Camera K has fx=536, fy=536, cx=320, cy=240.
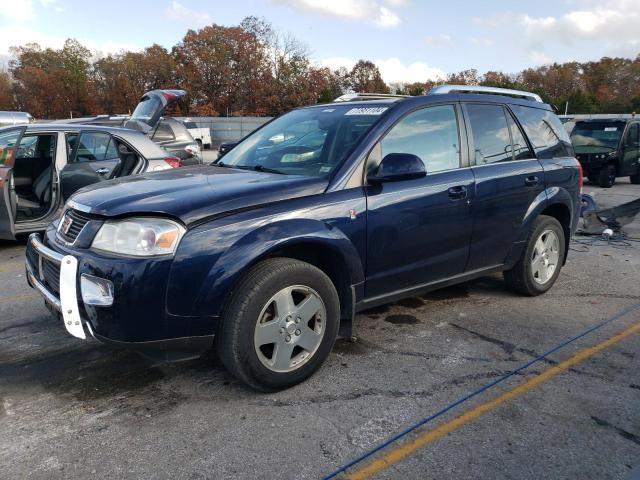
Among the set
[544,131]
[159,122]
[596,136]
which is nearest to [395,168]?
[544,131]

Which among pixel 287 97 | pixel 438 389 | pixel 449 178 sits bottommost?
pixel 438 389

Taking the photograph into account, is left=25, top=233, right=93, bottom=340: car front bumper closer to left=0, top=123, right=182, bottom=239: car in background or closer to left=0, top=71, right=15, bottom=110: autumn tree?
left=0, top=123, right=182, bottom=239: car in background

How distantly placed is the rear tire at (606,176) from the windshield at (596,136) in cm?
56

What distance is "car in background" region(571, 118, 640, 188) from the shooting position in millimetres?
14508

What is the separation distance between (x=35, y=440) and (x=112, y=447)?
0.41 meters

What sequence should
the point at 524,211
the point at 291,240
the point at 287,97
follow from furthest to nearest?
the point at 287,97 < the point at 524,211 < the point at 291,240

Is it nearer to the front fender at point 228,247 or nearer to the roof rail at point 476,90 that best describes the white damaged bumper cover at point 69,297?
the front fender at point 228,247

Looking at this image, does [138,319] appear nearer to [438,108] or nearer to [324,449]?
[324,449]

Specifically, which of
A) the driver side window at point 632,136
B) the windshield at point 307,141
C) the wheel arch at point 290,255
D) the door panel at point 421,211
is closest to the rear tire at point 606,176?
the driver side window at point 632,136

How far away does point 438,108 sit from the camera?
4070mm

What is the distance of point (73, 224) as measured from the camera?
315cm

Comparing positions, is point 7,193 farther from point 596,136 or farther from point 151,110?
point 596,136

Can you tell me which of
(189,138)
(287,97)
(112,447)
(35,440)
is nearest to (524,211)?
(112,447)

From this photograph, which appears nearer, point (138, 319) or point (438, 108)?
point (138, 319)
